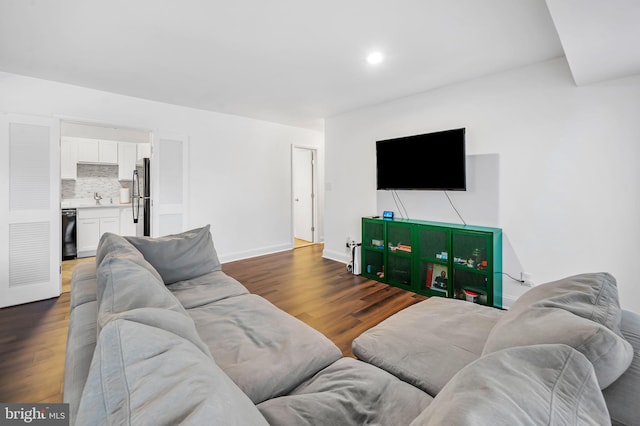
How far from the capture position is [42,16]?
84.2 inches

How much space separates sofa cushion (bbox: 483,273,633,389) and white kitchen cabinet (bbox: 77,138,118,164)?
6.79 m

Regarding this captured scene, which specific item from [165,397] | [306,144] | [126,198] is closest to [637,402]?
[165,397]

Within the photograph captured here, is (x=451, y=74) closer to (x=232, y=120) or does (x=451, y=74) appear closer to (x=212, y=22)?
(x=212, y=22)

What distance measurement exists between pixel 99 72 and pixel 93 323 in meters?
3.10

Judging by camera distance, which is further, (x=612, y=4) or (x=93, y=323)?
(x=612, y=4)

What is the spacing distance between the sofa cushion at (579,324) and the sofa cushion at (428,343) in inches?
11.4

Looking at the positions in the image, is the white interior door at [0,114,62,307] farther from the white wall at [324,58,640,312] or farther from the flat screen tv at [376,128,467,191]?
the white wall at [324,58,640,312]

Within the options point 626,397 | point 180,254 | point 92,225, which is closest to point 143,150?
point 92,225

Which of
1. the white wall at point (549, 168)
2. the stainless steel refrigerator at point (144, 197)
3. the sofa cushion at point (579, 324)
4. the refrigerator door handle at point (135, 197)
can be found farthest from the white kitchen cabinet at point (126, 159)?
the sofa cushion at point (579, 324)

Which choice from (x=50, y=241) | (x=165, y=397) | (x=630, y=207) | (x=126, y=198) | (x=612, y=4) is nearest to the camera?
(x=165, y=397)

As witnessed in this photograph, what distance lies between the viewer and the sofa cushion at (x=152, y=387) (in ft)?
1.71

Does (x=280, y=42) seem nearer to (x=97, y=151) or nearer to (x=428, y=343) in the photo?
(x=428, y=343)

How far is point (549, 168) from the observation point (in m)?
2.84

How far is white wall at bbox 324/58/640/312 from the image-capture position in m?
2.51
